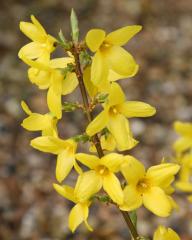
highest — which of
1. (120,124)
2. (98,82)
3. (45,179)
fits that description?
(98,82)

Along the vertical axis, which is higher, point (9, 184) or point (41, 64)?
point (41, 64)

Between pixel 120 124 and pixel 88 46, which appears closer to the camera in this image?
pixel 88 46

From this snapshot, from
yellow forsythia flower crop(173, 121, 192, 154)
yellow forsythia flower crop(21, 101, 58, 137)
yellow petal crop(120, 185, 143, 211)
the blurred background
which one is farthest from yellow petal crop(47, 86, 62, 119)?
the blurred background

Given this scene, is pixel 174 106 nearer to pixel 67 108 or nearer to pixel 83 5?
pixel 83 5

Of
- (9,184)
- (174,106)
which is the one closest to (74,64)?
(9,184)

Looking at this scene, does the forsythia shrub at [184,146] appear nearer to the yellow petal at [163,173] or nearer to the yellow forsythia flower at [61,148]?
the yellow petal at [163,173]

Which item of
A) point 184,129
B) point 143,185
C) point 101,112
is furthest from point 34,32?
point 184,129
